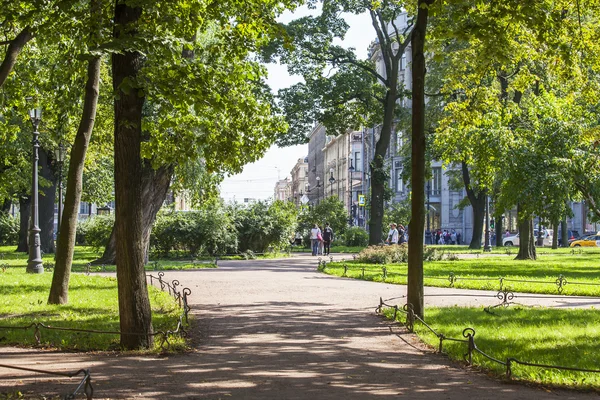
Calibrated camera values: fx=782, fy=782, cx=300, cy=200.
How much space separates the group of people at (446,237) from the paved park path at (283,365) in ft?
201

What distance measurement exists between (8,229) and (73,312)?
42.3m

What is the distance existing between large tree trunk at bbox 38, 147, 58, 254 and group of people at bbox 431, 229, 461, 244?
138 ft

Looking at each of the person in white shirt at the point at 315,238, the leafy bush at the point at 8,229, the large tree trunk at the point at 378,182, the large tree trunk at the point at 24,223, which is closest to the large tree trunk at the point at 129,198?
the large tree trunk at the point at 378,182

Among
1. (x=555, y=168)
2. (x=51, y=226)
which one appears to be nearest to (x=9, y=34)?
(x=555, y=168)

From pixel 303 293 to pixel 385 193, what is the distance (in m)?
20.6

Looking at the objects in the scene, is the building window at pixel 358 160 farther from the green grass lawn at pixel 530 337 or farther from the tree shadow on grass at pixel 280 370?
the tree shadow on grass at pixel 280 370

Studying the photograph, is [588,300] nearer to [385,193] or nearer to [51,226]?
[385,193]

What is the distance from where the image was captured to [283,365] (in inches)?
349

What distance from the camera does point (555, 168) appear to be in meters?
26.3

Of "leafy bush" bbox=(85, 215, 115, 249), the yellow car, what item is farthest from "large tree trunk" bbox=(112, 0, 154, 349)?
the yellow car

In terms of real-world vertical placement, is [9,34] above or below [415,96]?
above

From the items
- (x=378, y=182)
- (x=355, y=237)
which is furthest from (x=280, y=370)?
(x=355, y=237)

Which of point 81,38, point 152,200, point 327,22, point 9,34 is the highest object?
point 327,22

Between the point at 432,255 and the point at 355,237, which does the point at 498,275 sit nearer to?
the point at 432,255
